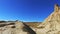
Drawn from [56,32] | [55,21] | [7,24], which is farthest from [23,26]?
[55,21]

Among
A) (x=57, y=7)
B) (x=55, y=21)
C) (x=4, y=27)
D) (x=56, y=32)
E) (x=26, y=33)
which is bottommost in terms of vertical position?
(x=26, y=33)

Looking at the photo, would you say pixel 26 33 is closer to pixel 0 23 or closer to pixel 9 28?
pixel 9 28

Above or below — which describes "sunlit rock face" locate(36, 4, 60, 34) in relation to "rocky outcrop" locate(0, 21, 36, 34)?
above

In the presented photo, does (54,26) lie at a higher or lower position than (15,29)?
higher

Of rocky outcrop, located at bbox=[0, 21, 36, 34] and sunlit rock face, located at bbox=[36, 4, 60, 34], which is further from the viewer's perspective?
sunlit rock face, located at bbox=[36, 4, 60, 34]

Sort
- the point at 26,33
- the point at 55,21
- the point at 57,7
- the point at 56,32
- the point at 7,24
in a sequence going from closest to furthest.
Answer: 1. the point at 26,33
2. the point at 7,24
3. the point at 56,32
4. the point at 55,21
5. the point at 57,7

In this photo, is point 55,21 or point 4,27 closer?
point 4,27

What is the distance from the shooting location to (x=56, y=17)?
29.2 metres

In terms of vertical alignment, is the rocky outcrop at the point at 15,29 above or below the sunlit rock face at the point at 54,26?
below

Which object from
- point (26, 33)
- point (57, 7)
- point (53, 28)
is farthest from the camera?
point (57, 7)

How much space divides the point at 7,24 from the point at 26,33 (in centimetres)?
146

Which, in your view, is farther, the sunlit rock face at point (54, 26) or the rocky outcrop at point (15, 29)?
the sunlit rock face at point (54, 26)

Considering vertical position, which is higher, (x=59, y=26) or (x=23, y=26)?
(x=59, y=26)

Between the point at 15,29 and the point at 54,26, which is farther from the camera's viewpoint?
the point at 54,26
